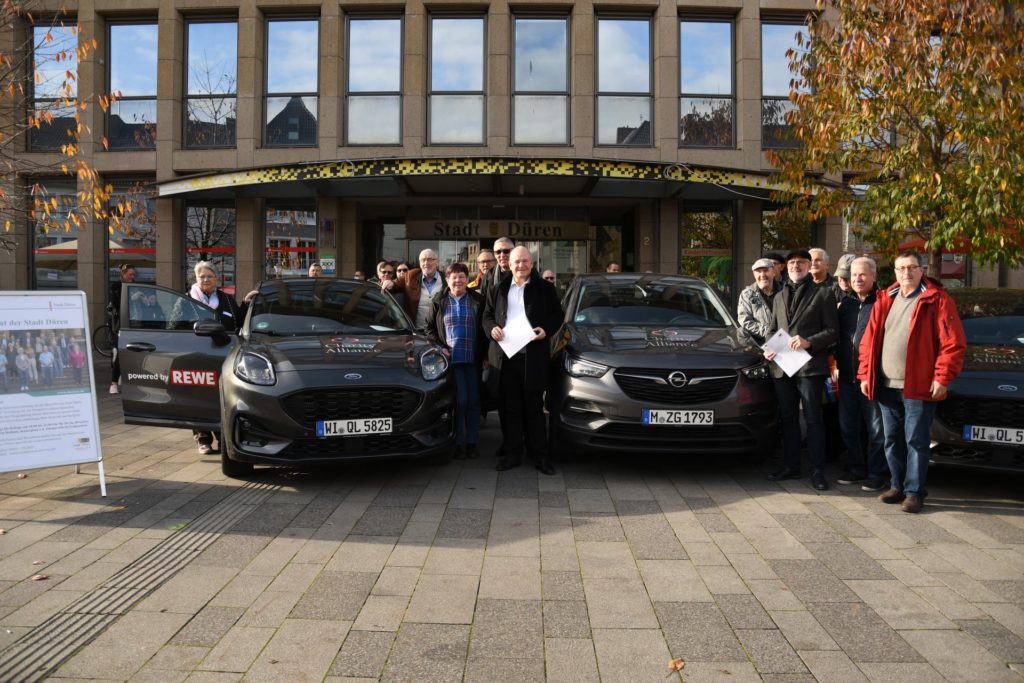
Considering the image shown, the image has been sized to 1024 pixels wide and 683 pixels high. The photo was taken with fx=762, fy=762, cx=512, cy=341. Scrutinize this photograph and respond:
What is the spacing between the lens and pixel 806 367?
19.6 feet

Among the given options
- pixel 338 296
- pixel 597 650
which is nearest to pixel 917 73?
pixel 338 296

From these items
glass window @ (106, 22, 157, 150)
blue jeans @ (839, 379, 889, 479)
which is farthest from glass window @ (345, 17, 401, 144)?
blue jeans @ (839, 379, 889, 479)

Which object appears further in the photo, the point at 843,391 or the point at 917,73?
the point at 917,73

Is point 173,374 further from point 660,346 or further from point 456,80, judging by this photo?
point 456,80

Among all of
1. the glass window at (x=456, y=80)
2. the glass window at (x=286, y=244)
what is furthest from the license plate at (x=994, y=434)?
the glass window at (x=286, y=244)

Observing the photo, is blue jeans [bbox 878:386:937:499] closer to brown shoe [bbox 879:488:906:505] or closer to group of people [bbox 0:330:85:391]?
brown shoe [bbox 879:488:906:505]

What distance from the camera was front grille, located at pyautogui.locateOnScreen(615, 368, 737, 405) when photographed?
589 cm

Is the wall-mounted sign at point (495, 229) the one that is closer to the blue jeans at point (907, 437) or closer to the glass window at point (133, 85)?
the glass window at point (133, 85)

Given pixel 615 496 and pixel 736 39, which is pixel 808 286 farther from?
pixel 736 39

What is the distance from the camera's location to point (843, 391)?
6.17 metres

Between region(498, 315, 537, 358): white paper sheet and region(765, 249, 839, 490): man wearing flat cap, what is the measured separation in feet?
6.28

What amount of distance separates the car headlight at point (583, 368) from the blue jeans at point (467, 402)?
92cm

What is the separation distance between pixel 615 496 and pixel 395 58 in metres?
13.2

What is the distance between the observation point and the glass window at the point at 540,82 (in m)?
16.0
